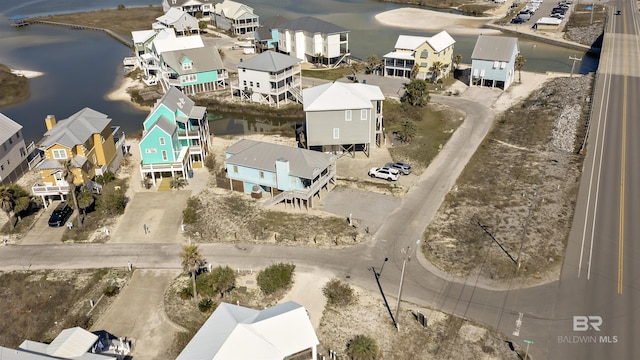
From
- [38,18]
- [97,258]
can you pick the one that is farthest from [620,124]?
[38,18]

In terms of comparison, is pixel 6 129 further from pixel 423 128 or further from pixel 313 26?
pixel 313 26

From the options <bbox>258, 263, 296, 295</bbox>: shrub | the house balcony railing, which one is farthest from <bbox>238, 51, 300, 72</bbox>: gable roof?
<bbox>258, 263, 296, 295</bbox>: shrub

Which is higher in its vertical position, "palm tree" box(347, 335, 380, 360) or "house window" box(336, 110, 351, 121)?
"house window" box(336, 110, 351, 121)

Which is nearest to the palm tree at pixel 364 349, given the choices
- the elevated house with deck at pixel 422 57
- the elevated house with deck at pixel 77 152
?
the elevated house with deck at pixel 77 152

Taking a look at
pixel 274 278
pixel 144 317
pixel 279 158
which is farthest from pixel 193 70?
pixel 144 317

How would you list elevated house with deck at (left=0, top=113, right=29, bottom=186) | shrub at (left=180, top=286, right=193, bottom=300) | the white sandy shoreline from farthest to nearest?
1. the white sandy shoreline
2. elevated house with deck at (left=0, top=113, right=29, bottom=186)
3. shrub at (left=180, top=286, right=193, bottom=300)

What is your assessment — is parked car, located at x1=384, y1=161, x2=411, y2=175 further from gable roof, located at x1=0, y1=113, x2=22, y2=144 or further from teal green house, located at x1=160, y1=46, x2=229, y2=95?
teal green house, located at x1=160, y1=46, x2=229, y2=95

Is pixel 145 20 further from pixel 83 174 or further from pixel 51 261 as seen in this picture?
pixel 51 261

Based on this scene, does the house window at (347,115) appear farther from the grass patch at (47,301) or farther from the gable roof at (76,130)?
the grass patch at (47,301)
